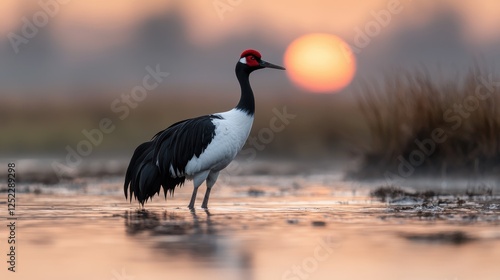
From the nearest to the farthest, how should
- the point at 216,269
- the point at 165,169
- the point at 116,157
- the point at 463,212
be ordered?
the point at 216,269
the point at 463,212
the point at 165,169
the point at 116,157

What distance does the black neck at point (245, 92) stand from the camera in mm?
14859

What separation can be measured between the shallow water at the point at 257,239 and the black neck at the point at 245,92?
4.29ft

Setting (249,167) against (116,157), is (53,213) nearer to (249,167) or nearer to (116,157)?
(249,167)

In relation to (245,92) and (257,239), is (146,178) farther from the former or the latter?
(257,239)

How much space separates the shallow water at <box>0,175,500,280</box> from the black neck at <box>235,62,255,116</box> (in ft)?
4.29

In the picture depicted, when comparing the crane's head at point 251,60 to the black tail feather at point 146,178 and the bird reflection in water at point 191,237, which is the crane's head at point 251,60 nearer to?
the black tail feather at point 146,178

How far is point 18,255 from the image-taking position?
9414 millimetres

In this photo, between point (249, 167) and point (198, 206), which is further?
point (249, 167)

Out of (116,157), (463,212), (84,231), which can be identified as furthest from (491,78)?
(116,157)

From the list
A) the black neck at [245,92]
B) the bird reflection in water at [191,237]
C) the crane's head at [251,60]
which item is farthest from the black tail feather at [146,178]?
the crane's head at [251,60]

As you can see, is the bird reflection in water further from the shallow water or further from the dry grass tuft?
the dry grass tuft

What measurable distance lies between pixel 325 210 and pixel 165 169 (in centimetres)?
230

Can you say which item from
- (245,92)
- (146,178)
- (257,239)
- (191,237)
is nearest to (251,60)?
(245,92)

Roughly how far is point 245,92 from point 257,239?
5.03 meters
